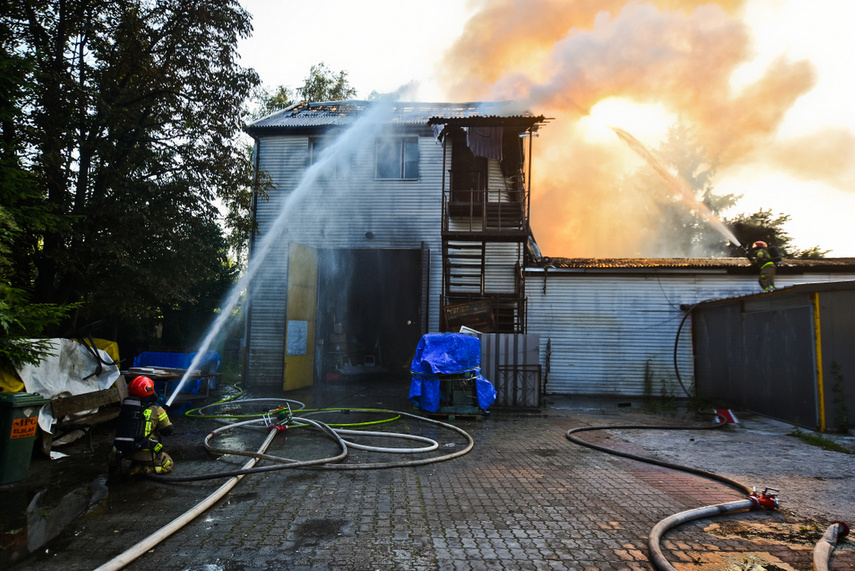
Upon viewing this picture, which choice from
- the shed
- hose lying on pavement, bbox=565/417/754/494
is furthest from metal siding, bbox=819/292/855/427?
hose lying on pavement, bbox=565/417/754/494

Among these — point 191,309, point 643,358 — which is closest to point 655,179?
point 643,358

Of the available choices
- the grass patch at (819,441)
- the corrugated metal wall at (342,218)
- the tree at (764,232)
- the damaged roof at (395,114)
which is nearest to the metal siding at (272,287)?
the corrugated metal wall at (342,218)

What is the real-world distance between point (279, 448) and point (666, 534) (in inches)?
215

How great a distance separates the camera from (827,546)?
3648mm

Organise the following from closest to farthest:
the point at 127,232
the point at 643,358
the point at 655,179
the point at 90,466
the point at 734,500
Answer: the point at 734,500 → the point at 90,466 → the point at 127,232 → the point at 643,358 → the point at 655,179

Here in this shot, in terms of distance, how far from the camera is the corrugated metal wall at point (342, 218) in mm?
15758

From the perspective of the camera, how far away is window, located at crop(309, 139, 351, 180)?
1631 cm

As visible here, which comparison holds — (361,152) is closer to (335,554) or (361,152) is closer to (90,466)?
(90,466)

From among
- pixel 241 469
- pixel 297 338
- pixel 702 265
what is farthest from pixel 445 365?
pixel 702 265

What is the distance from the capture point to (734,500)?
503 centimetres

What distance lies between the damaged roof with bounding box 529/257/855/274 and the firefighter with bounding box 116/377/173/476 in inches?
459

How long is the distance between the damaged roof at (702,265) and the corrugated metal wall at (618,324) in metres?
0.25

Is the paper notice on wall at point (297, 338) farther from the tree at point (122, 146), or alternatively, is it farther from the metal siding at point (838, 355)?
the metal siding at point (838, 355)

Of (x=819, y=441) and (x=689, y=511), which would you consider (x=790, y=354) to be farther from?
(x=689, y=511)
